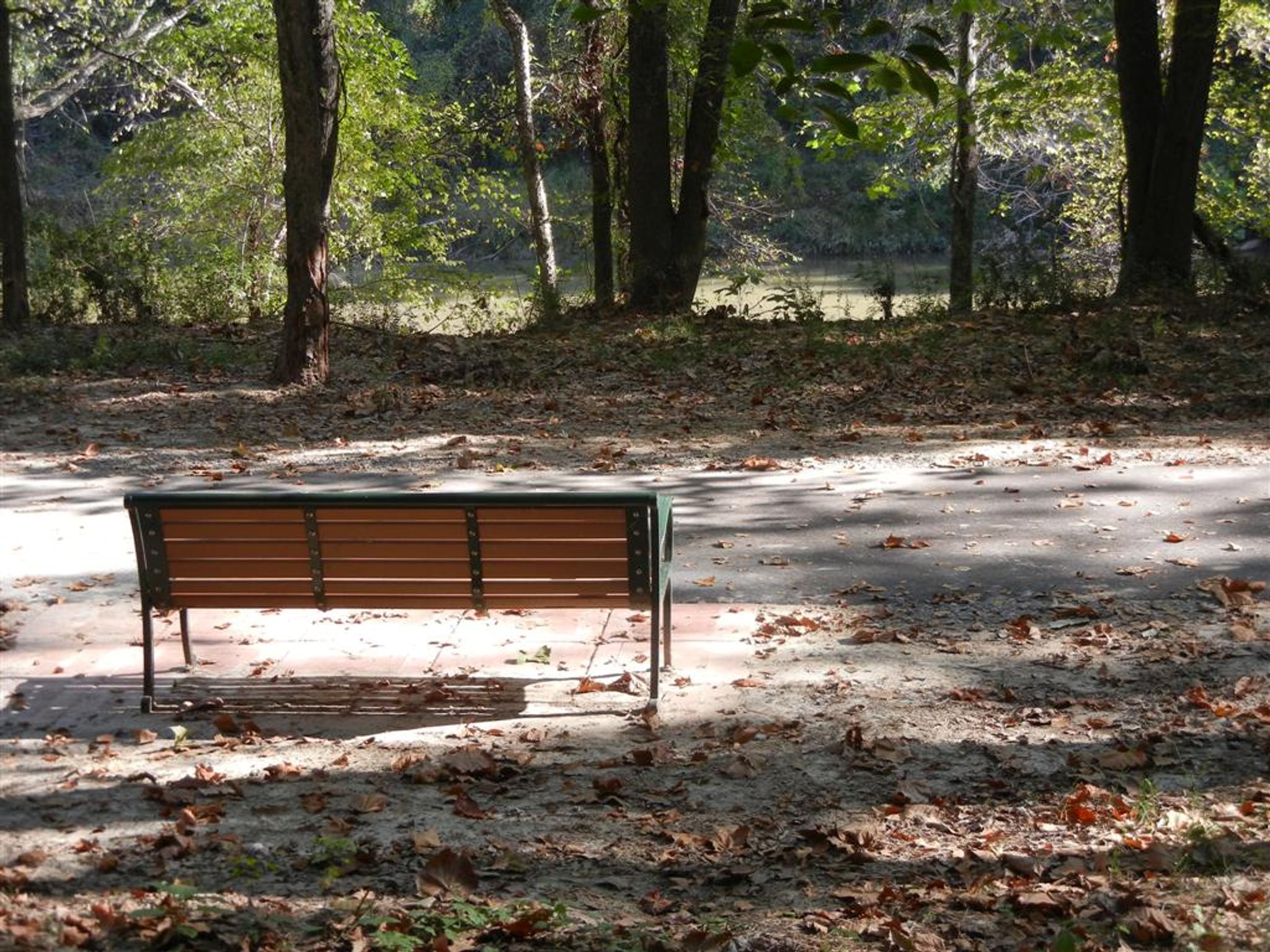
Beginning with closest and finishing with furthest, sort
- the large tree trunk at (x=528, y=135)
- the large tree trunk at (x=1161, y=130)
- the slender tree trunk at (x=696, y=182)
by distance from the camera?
the large tree trunk at (x=1161, y=130)
the slender tree trunk at (x=696, y=182)
the large tree trunk at (x=528, y=135)

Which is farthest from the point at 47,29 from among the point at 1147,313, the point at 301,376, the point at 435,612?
the point at 435,612

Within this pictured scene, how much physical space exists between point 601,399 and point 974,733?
27.2ft

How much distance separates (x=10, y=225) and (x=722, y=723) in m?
15.0

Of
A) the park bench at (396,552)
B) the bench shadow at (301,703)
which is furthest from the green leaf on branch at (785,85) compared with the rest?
the bench shadow at (301,703)

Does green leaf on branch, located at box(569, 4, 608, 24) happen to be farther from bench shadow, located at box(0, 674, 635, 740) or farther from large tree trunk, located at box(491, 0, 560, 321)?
large tree trunk, located at box(491, 0, 560, 321)

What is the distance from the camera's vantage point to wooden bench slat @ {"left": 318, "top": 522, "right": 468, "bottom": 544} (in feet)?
18.3

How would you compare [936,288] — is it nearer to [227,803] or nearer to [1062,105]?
[1062,105]

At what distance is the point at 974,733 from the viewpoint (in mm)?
5273

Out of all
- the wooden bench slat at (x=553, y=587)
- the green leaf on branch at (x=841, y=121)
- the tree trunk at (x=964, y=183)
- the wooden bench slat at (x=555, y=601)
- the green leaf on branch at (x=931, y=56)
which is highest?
the tree trunk at (x=964, y=183)

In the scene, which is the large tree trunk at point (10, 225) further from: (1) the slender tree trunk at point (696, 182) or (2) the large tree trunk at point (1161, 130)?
(2) the large tree trunk at point (1161, 130)

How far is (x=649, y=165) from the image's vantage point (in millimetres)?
16953

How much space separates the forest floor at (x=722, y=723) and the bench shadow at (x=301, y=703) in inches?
0.8

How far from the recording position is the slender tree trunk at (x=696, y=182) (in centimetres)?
1709

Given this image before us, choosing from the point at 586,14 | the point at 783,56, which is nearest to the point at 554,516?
the point at 586,14
